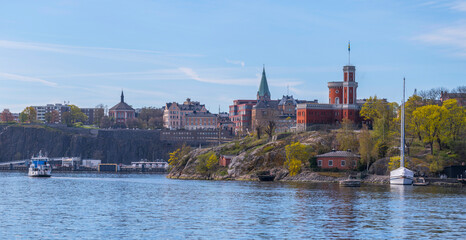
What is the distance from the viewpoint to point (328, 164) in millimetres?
140500

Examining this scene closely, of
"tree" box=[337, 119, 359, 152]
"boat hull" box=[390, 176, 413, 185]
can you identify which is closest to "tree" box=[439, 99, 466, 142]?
"boat hull" box=[390, 176, 413, 185]

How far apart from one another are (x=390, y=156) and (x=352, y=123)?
28608 mm

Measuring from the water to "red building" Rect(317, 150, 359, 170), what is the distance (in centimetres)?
4517

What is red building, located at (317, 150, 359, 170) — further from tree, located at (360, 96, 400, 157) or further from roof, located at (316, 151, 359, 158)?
tree, located at (360, 96, 400, 157)

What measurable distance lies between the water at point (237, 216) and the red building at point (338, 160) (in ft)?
148

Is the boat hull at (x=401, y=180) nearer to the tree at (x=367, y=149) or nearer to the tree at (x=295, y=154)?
the tree at (x=367, y=149)

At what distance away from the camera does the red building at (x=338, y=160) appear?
139m

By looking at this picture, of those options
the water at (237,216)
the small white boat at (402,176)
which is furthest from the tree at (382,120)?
the water at (237,216)

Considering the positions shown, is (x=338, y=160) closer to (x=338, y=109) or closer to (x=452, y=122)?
(x=452, y=122)

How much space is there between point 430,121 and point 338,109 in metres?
43.2

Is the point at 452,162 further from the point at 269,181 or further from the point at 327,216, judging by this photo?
the point at 327,216

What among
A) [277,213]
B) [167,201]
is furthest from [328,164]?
[277,213]

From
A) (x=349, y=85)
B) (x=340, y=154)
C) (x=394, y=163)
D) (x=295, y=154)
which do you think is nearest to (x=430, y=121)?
(x=394, y=163)

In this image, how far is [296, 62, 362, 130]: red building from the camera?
560 feet
